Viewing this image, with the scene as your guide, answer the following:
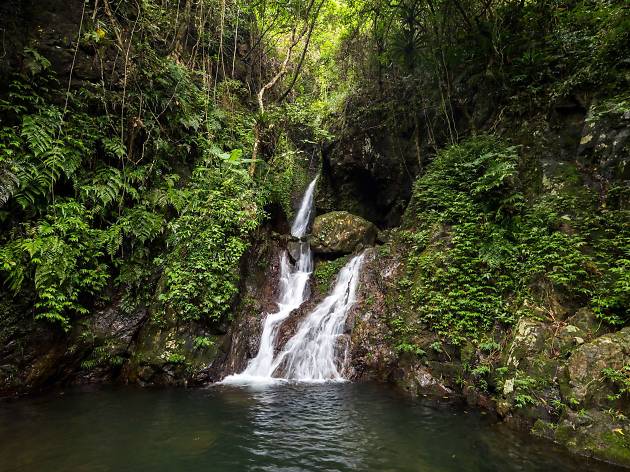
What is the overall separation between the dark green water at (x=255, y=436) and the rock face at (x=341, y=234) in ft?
18.9

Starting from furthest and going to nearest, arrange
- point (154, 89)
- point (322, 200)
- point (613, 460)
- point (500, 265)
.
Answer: point (322, 200), point (154, 89), point (500, 265), point (613, 460)

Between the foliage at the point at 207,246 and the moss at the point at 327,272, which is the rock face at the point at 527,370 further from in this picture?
the foliage at the point at 207,246

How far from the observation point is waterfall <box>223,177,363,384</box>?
317 inches

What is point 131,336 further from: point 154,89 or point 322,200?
point 322,200

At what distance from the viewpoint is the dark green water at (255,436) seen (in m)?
4.21

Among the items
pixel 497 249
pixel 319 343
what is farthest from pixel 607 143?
pixel 319 343

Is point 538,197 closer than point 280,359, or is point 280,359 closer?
point 538,197

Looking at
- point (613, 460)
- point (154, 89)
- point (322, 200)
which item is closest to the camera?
point (613, 460)

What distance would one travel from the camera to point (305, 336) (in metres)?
8.78

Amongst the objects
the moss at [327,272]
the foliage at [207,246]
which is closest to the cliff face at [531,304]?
the moss at [327,272]

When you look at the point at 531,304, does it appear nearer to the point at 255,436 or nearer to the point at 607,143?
the point at 607,143

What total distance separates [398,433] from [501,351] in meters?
2.46

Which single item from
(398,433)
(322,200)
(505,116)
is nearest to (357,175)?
(322,200)

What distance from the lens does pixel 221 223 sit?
8.62 m
